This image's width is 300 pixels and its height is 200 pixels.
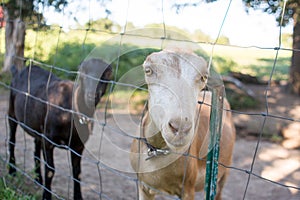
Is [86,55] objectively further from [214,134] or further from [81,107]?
[214,134]

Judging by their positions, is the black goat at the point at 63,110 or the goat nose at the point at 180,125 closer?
the goat nose at the point at 180,125

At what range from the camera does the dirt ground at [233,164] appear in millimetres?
4348

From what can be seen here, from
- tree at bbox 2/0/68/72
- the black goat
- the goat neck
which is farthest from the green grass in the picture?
the goat neck

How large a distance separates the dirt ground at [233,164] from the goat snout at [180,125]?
107cm

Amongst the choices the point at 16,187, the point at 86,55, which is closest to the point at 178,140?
the point at 16,187

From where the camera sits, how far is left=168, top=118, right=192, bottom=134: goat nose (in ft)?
5.97

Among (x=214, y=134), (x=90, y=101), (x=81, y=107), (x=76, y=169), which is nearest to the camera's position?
(x=214, y=134)

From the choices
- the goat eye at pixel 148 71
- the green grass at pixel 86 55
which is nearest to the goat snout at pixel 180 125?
the goat eye at pixel 148 71

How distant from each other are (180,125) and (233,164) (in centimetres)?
423

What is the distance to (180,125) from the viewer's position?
1.82m

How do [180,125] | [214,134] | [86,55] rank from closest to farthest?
[180,125] → [214,134] → [86,55]

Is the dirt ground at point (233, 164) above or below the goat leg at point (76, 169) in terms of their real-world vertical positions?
below

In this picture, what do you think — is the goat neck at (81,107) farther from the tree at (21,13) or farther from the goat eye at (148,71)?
the goat eye at (148,71)

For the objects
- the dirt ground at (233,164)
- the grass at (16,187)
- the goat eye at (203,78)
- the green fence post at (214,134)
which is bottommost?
the dirt ground at (233,164)
